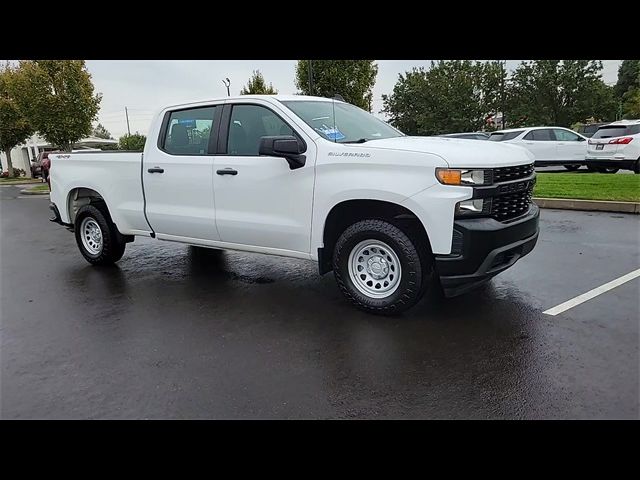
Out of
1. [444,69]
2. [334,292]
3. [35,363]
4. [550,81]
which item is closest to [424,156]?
[334,292]

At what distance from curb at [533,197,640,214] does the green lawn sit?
208mm

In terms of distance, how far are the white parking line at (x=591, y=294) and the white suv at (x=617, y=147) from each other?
10104mm

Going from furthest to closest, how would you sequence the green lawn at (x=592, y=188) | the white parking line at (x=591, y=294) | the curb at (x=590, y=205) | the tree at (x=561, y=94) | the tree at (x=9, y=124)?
the tree at (x=561, y=94)
the tree at (x=9, y=124)
the green lawn at (x=592, y=188)
the curb at (x=590, y=205)
the white parking line at (x=591, y=294)

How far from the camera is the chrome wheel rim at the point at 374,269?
14.6 ft

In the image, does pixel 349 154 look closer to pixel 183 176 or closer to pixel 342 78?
pixel 183 176

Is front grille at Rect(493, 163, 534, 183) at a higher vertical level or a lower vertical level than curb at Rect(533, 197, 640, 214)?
higher

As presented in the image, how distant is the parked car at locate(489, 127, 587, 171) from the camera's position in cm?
1655

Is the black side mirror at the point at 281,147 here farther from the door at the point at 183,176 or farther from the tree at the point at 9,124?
the tree at the point at 9,124

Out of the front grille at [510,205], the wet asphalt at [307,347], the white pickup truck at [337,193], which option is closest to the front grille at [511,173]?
the white pickup truck at [337,193]

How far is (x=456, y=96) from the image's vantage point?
42844 millimetres

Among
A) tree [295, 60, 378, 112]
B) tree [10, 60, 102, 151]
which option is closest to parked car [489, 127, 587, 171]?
tree [295, 60, 378, 112]

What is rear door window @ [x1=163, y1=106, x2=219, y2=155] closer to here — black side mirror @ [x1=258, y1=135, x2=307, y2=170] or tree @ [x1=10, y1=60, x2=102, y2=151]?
black side mirror @ [x1=258, y1=135, x2=307, y2=170]

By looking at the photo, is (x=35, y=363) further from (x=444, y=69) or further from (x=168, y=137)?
(x=444, y=69)
